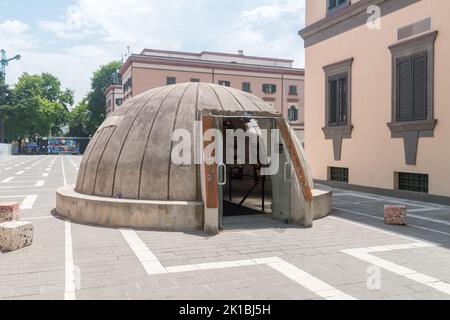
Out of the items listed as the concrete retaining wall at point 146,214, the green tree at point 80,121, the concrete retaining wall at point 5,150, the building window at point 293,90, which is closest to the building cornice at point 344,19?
the concrete retaining wall at point 146,214

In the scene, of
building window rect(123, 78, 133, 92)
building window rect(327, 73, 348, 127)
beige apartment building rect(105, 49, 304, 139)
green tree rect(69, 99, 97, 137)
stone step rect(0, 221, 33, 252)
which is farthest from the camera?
green tree rect(69, 99, 97, 137)

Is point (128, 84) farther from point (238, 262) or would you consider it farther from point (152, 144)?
point (238, 262)

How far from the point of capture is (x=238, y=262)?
755 centimetres

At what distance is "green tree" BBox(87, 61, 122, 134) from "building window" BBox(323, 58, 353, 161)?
211 ft

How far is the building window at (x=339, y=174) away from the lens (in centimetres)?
2103

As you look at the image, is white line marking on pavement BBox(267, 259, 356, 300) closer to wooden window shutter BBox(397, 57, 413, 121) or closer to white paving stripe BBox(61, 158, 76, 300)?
white paving stripe BBox(61, 158, 76, 300)

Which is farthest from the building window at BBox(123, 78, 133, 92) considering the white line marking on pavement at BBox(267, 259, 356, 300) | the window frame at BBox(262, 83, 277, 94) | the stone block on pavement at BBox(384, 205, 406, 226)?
the white line marking on pavement at BBox(267, 259, 356, 300)

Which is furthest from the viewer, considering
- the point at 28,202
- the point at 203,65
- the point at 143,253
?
the point at 203,65

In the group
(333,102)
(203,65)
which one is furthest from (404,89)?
(203,65)

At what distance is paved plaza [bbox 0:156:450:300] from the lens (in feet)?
19.9

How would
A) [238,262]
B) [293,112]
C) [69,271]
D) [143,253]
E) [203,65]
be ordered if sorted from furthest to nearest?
[293,112], [203,65], [143,253], [238,262], [69,271]

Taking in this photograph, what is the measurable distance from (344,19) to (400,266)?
16.5m

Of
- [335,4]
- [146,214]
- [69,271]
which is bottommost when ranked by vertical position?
[69,271]
